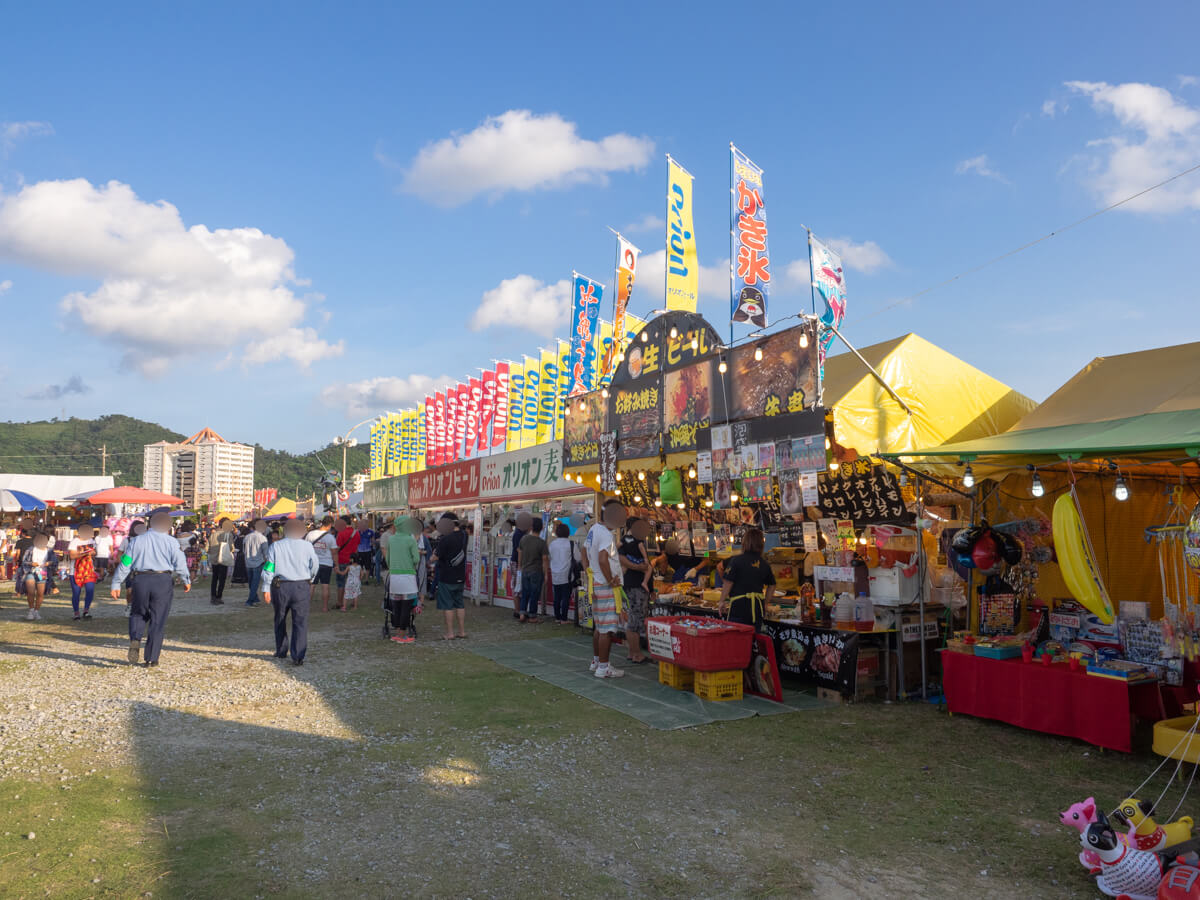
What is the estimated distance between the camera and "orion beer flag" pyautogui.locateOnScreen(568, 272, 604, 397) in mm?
14352

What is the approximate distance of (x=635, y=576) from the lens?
9.61m

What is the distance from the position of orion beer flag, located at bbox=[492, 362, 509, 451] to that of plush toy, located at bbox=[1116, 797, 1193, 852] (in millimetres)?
18677

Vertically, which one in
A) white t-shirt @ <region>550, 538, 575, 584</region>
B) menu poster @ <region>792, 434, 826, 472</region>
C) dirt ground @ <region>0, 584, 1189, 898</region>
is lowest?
dirt ground @ <region>0, 584, 1189, 898</region>

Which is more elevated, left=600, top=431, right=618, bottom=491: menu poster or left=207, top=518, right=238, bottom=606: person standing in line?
left=600, top=431, right=618, bottom=491: menu poster

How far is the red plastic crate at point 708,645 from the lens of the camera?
751 cm

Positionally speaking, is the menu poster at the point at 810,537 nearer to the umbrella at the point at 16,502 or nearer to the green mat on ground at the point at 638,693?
the green mat on ground at the point at 638,693

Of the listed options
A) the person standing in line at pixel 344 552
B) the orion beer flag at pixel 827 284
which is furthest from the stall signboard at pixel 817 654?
the person standing in line at pixel 344 552

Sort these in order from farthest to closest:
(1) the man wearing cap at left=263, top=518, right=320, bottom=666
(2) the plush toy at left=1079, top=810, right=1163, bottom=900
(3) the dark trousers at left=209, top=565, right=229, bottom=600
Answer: (3) the dark trousers at left=209, top=565, right=229, bottom=600
(1) the man wearing cap at left=263, top=518, right=320, bottom=666
(2) the plush toy at left=1079, top=810, right=1163, bottom=900

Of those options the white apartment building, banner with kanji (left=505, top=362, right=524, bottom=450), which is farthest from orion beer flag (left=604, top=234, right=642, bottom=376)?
the white apartment building

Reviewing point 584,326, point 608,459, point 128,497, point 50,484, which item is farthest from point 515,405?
point 50,484

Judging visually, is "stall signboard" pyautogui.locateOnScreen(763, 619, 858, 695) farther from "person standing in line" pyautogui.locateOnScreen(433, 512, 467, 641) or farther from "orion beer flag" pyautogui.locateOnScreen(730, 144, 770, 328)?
"person standing in line" pyautogui.locateOnScreen(433, 512, 467, 641)

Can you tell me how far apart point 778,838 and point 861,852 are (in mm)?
456

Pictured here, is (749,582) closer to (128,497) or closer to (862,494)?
(862,494)

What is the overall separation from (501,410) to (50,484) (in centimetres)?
3563
